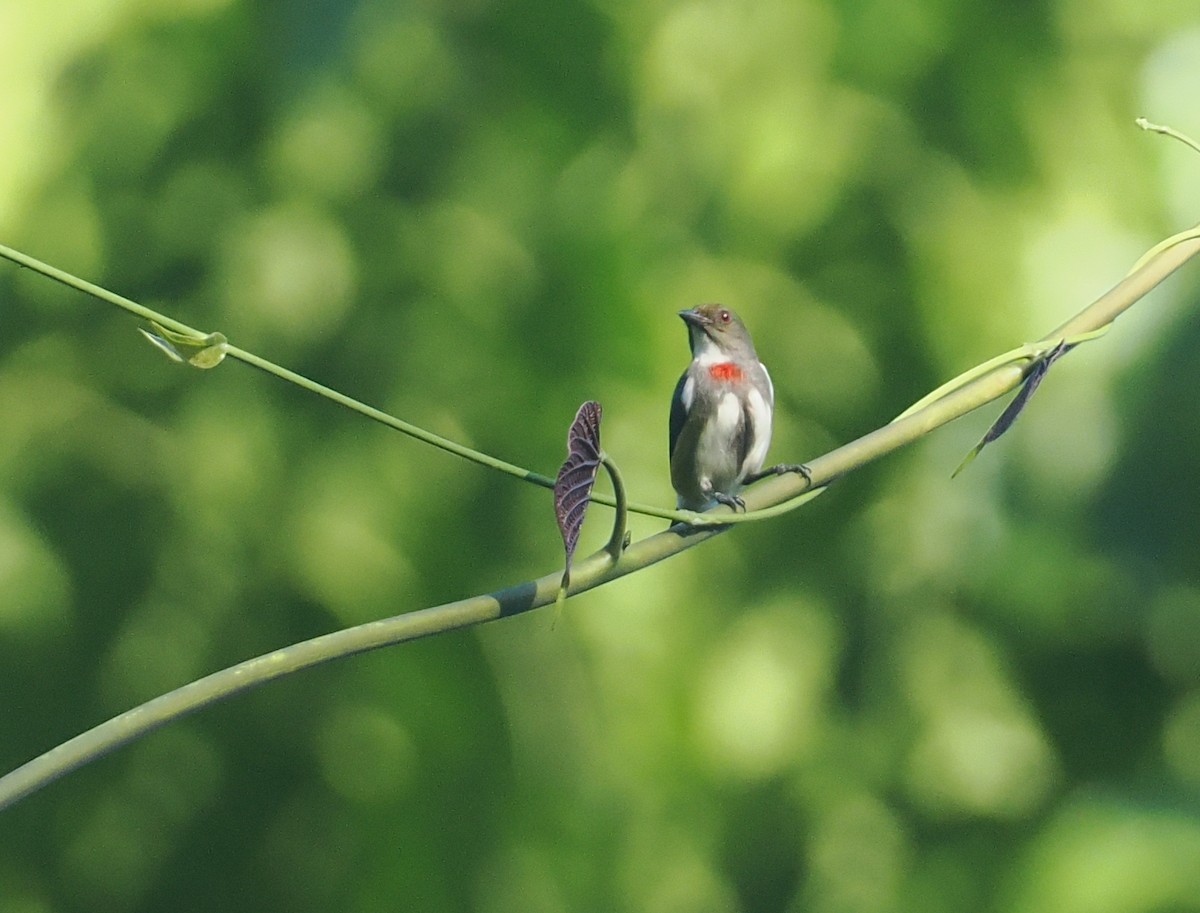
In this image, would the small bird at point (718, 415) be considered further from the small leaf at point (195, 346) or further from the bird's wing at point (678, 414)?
the small leaf at point (195, 346)

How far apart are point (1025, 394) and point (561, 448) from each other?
437cm

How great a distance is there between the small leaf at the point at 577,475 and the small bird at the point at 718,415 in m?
1.39

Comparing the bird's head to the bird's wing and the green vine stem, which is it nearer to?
the bird's wing

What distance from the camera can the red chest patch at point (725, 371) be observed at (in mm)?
2629

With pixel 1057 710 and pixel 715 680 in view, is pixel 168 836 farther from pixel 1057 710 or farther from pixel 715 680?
pixel 1057 710

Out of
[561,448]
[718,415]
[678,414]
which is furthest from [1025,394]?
[561,448]

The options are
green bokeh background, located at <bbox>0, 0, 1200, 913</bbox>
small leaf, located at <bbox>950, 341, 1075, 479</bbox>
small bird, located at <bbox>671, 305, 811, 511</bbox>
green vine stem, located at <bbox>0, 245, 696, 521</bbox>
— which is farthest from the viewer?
green bokeh background, located at <bbox>0, 0, 1200, 913</bbox>

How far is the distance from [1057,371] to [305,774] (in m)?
3.25

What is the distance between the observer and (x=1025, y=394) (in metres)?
1.22

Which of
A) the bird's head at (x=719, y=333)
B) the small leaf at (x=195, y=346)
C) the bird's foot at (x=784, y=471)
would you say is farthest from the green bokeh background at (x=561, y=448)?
the small leaf at (x=195, y=346)

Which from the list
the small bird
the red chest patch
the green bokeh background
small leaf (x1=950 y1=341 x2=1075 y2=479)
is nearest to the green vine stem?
small leaf (x1=950 y1=341 x2=1075 y2=479)

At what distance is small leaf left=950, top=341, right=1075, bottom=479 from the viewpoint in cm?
121

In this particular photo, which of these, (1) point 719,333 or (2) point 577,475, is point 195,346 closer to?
(2) point 577,475

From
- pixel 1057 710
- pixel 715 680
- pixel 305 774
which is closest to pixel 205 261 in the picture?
pixel 305 774
